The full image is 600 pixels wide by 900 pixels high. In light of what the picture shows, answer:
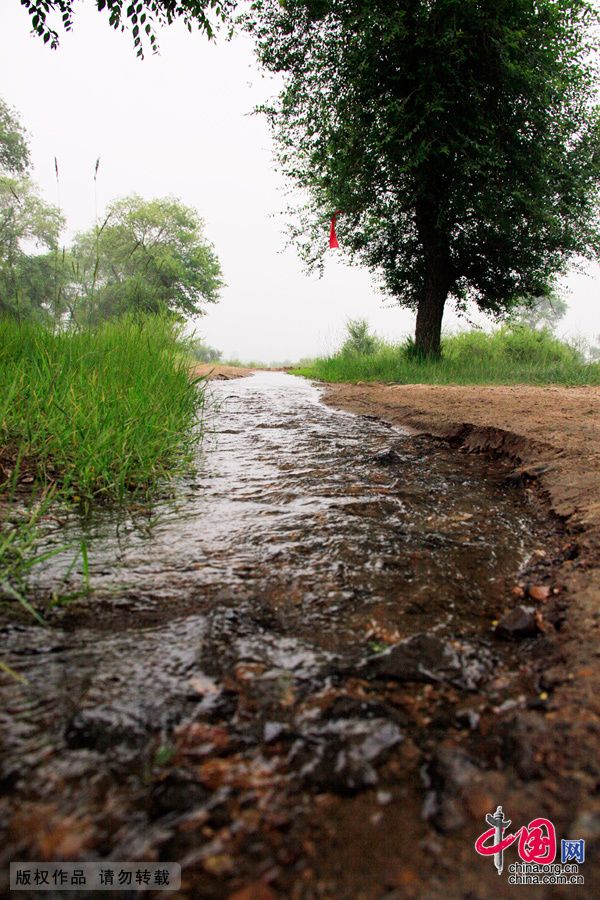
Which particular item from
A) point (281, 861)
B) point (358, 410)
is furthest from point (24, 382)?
point (358, 410)

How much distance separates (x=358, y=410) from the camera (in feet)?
18.8

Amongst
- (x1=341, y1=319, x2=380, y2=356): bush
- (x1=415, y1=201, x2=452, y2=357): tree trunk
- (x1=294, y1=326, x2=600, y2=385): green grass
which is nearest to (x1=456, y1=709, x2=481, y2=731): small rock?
(x1=294, y1=326, x2=600, y2=385): green grass

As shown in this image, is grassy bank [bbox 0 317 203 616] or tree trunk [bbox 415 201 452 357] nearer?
grassy bank [bbox 0 317 203 616]

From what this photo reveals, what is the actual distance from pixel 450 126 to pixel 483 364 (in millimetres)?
4118

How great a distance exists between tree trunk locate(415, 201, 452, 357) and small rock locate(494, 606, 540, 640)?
911cm

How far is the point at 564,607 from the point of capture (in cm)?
132

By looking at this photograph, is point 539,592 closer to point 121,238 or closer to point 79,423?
point 79,423

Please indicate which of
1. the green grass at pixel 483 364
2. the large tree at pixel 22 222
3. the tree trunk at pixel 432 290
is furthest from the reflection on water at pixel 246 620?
the large tree at pixel 22 222

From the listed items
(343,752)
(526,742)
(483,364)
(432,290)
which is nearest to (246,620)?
(343,752)

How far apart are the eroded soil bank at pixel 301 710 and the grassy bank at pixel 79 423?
1.11 feet

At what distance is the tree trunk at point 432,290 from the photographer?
968 centimetres

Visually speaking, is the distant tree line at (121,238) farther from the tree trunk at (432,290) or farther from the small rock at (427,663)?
the small rock at (427,663)

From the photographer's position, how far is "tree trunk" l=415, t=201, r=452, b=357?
31.8ft

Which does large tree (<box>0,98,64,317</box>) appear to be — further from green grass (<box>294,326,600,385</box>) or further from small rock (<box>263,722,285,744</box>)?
small rock (<box>263,722,285,744</box>)
